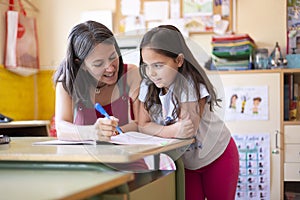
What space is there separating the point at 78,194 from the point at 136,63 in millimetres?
666

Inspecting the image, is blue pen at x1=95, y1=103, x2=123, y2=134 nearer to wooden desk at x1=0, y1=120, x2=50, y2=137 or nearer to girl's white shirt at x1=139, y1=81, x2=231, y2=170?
girl's white shirt at x1=139, y1=81, x2=231, y2=170

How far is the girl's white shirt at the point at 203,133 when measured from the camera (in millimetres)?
Answer: 1397

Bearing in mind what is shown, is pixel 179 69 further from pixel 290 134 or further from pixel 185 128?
pixel 290 134

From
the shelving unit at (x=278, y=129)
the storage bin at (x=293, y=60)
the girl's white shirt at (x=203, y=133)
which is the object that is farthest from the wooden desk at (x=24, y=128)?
the storage bin at (x=293, y=60)

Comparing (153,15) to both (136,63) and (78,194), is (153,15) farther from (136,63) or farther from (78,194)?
(78,194)

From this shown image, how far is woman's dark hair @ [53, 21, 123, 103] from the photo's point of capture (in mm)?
1469

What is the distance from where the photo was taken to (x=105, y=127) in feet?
4.28

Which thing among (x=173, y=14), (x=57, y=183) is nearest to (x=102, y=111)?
(x=57, y=183)

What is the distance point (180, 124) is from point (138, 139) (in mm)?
147

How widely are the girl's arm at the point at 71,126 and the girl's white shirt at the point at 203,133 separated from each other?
0.18 metres

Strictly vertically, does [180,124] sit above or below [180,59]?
below

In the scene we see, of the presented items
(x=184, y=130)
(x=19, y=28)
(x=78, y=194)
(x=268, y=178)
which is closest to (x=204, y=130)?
(x=184, y=130)

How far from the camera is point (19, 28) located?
363 centimetres

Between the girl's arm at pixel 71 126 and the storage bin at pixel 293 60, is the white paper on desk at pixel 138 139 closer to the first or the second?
the girl's arm at pixel 71 126
